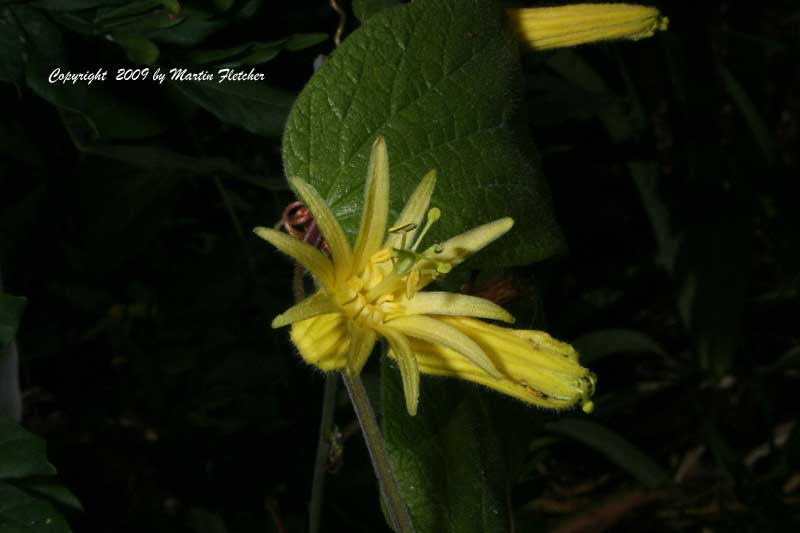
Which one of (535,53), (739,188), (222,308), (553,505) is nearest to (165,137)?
(222,308)

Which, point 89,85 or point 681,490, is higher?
point 89,85

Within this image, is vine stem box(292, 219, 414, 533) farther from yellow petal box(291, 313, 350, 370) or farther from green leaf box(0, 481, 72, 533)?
green leaf box(0, 481, 72, 533)

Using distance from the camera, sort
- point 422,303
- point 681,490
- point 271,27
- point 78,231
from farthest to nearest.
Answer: point 681,490 → point 78,231 → point 271,27 → point 422,303

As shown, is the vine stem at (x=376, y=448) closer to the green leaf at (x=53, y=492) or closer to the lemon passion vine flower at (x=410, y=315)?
the lemon passion vine flower at (x=410, y=315)

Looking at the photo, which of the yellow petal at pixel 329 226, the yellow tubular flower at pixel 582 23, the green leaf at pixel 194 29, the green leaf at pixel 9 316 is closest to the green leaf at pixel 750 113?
the yellow tubular flower at pixel 582 23

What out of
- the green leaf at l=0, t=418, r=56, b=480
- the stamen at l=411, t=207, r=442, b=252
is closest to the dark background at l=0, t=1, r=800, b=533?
the stamen at l=411, t=207, r=442, b=252

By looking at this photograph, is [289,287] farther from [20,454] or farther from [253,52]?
[20,454]

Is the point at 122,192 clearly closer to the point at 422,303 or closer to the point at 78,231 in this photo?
the point at 78,231
